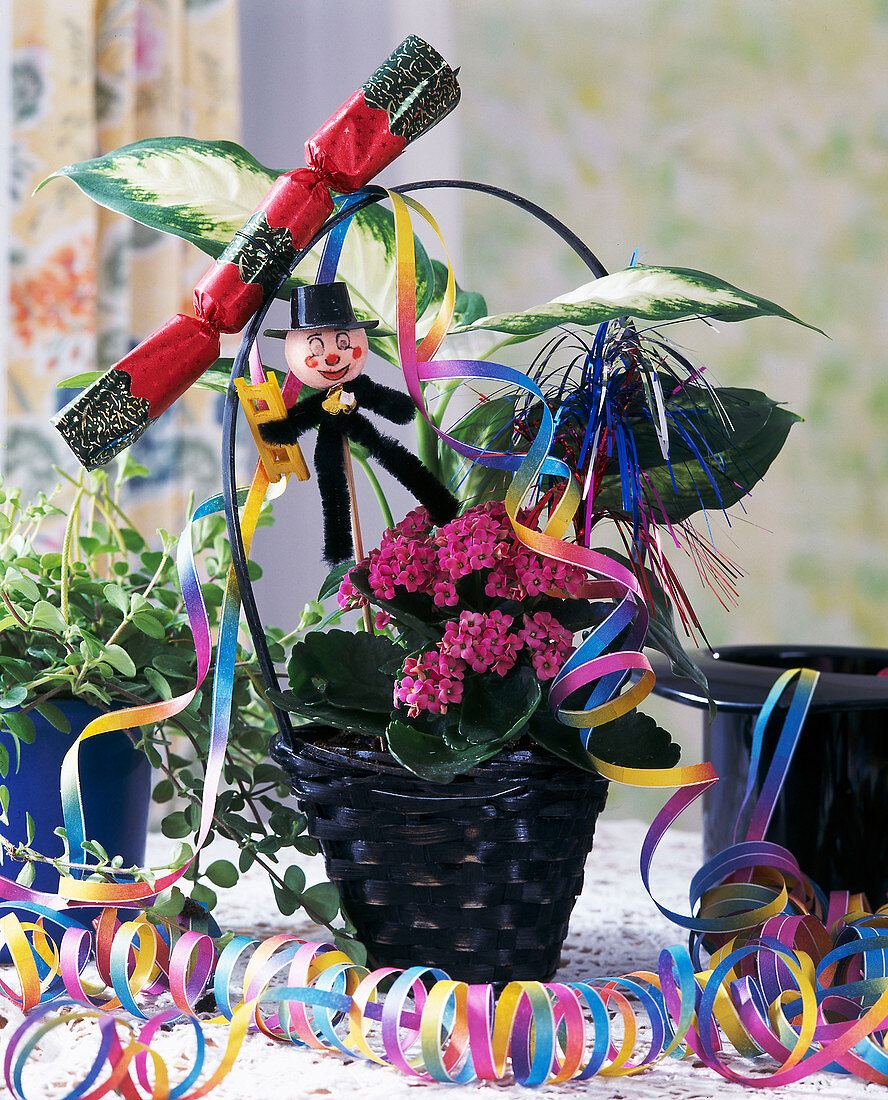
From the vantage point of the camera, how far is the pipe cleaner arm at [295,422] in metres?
0.46

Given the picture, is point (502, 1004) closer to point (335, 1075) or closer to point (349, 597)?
point (335, 1075)

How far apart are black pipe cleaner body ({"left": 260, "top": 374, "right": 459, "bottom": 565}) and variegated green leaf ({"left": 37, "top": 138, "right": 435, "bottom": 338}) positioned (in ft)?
0.32

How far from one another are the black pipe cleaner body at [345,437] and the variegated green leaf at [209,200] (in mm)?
97

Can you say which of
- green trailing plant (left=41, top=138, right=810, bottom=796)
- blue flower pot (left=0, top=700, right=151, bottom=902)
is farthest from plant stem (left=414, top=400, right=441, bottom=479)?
blue flower pot (left=0, top=700, right=151, bottom=902)

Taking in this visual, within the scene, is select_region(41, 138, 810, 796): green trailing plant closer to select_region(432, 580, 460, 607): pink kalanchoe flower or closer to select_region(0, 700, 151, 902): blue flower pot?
select_region(432, 580, 460, 607): pink kalanchoe flower

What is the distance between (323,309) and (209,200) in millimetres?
130

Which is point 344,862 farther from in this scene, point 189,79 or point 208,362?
point 189,79

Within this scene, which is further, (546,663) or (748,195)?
(748,195)

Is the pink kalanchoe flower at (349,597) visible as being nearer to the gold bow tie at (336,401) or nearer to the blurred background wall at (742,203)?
the gold bow tie at (336,401)

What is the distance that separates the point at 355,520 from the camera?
1.68ft

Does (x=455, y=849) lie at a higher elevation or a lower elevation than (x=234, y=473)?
lower

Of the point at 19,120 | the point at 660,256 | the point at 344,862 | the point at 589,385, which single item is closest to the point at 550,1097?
the point at 344,862

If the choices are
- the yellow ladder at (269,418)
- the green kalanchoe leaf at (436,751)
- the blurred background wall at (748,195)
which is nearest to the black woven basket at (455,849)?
the green kalanchoe leaf at (436,751)

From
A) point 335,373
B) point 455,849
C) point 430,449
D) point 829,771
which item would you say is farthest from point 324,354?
point 829,771
